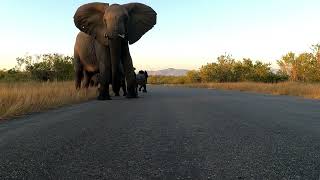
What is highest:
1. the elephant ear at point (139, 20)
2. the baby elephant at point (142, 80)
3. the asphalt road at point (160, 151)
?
the elephant ear at point (139, 20)

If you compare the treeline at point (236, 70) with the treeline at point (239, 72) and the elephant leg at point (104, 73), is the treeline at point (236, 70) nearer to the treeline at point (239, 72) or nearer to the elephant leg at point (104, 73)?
the treeline at point (239, 72)

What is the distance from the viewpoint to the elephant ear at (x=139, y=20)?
18719 mm

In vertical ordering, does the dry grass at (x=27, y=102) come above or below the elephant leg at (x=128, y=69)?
below

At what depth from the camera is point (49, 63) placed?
39.2 m

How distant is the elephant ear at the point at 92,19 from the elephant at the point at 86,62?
155 centimetres

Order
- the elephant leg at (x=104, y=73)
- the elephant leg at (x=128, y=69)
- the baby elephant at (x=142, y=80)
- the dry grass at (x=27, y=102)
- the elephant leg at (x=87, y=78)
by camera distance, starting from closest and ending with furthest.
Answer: the dry grass at (x=27, y=102), the elephant leg at (x=104, y=73), the elephant leg at (x=128, y=69), the elephant leg at (x=87, y=78), the baby elephant at (x=142, y=80)

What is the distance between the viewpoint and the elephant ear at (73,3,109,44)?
18656mm

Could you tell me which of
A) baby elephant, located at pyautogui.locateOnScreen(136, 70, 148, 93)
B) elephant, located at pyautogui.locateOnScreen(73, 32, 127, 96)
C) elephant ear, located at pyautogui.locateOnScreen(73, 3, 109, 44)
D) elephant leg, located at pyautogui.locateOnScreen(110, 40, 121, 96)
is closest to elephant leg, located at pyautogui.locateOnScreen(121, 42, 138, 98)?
elephant leg, located at pyautogui.locateOnScreen(110, 40, 121, 96)

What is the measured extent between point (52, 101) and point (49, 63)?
85.1ft

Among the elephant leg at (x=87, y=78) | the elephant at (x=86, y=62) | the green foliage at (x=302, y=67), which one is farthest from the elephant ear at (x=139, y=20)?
the green foliage at (x=302, y=67)

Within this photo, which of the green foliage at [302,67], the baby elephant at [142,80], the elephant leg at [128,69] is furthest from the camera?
the green foliage at [302,67]

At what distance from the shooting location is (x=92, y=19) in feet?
62.1

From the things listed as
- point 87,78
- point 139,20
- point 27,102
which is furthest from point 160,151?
point 87,78

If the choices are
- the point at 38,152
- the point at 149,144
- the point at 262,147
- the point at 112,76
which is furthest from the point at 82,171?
the point at 112,76
